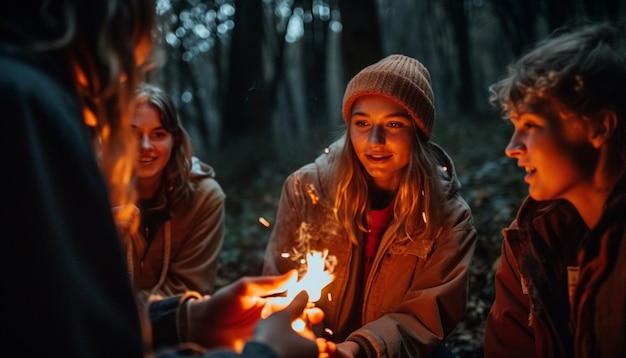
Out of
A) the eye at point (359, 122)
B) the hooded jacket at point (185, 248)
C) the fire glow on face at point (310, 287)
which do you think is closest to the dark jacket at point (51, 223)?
the fire glow on face at point (310, 287)

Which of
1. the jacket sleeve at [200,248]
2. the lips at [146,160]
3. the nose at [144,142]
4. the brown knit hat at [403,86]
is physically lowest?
the jacket sleeve at [200,248]

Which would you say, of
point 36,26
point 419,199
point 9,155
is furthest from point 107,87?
point 419,199

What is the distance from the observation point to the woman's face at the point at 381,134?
3471mm

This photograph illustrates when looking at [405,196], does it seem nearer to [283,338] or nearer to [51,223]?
[283,338]

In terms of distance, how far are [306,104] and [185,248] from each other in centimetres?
1035

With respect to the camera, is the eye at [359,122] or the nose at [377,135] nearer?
the nose at [377,135]

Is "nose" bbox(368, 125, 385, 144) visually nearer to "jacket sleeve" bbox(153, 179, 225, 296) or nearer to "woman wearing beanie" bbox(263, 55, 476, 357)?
"woman wearing beanie" bbox(263, 55, 476, 357)

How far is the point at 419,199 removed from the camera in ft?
11.5

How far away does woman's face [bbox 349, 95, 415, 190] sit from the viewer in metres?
3.47

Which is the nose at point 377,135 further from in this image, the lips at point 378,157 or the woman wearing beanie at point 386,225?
the lips at point 378,157

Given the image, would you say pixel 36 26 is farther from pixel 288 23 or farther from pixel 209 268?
pixel 288 23

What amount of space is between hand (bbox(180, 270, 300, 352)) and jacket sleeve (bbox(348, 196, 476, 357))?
0.88m

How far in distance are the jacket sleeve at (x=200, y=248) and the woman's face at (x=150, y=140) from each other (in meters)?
0.46

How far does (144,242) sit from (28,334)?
9.22ft
